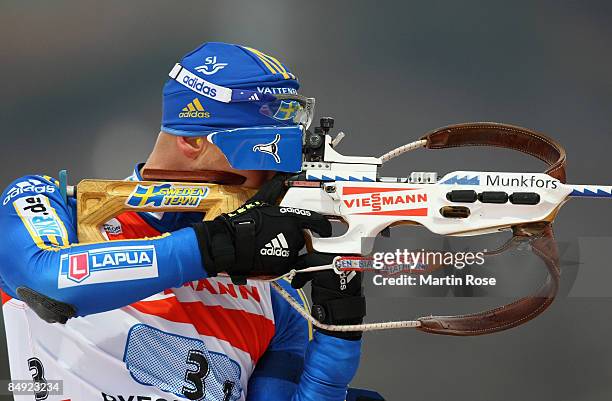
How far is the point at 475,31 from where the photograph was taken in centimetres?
207

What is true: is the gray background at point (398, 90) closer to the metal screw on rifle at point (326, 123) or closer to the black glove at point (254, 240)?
the metal screw on rifle at point (326, 123)

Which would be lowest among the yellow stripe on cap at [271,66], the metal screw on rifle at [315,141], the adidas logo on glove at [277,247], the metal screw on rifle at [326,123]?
the adidas logo on glove at [277,247]

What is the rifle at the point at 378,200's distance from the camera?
131 cm

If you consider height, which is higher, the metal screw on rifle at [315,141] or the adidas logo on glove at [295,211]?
the metal screw on rifle at [315,141]

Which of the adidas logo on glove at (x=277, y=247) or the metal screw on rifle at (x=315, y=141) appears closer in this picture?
the adidas logo on glove at (x=277, y=247)

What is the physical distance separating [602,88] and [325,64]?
2.27 feet

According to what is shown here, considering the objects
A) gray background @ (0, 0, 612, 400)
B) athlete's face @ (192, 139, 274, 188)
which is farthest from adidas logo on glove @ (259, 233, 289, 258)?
gray background @ (0, 0, 612, 400)

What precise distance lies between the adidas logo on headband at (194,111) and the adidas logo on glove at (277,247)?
0.93 ft

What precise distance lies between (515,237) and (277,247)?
1.32 ft

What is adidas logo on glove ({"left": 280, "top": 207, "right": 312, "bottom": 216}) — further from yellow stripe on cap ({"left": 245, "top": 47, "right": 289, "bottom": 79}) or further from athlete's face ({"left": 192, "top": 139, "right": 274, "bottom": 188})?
yellow stripe on cap ({"left": 245, "top": 47, "right": 289, "bottom": 79})

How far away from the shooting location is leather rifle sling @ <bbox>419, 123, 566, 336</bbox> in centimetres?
135

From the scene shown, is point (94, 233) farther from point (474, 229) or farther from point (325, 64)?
point (325, 64)

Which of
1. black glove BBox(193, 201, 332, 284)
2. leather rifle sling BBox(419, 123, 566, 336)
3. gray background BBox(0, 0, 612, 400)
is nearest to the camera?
black glove BBox(193, 201, 332, 284)

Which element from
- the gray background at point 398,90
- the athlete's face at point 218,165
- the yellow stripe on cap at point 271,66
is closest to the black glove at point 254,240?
the athlete's face at point 218,165
